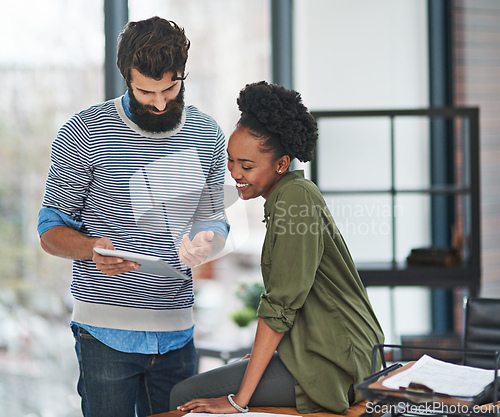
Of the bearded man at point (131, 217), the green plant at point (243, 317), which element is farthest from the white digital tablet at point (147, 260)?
the green plant at point (243, 317)

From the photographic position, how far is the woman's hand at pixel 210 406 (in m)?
1.29

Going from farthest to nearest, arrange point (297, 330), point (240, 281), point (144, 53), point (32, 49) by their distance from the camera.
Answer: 1. point (240, 281)
2. point (32, 49)
3. point (144, 53)
4. point (297, 330)

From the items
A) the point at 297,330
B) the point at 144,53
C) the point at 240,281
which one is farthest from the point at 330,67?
the point at 297,330

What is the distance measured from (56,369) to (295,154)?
2.04 metres

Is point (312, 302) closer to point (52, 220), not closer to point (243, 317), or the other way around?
point (52, 220)

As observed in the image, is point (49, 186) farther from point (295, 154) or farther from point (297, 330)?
point (297, 330)

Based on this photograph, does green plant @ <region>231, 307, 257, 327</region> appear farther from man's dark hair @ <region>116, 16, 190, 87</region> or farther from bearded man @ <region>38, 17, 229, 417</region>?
man's dark hair @ <region>116, 16, 190, 87</region>

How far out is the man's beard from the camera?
1601mm

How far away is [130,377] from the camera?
1.64 m

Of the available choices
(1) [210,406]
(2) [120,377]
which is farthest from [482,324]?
(2) [120,377]

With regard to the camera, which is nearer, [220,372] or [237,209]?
[220,372]

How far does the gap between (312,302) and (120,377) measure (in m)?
0.64

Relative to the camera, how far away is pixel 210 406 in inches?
51.2

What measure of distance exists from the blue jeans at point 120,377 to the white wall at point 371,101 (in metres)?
1.57
